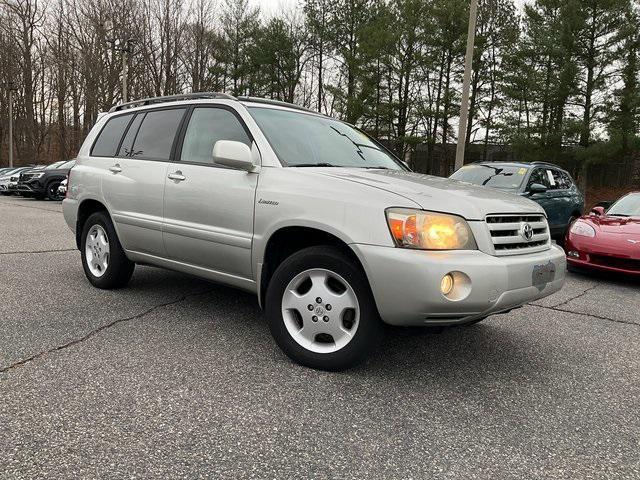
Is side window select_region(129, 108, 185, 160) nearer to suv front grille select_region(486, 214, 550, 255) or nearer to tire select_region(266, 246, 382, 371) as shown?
tire select_region(266, 246, 382, 371)

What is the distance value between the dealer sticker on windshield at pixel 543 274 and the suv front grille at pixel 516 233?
4.7 inches

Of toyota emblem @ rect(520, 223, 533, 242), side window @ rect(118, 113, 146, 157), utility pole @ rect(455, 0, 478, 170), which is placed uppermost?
utility pole @ rect(455, 0, 478, 170)

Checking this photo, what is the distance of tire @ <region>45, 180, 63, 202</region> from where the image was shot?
17.8 meters

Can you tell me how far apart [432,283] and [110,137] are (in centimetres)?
365

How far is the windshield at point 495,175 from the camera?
28.7ft

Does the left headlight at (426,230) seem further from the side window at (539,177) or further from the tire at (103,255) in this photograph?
the side window at (539,177)

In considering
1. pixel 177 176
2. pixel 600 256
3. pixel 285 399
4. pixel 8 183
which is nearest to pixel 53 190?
pixel 8 183

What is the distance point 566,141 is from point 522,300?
23351 millimetres

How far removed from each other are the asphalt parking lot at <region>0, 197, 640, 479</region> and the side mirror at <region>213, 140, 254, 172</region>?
48.9 inches

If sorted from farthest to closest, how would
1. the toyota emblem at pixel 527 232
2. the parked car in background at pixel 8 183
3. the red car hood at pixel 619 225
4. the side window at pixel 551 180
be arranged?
1. the parked car in background at pixel 8 183
2. the side window at pixel 551 180
3. the red car hood at pixel 619 225
4. the toyota emblem at pixel 527 232

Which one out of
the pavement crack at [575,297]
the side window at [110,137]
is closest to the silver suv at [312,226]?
the side window at [110,137]

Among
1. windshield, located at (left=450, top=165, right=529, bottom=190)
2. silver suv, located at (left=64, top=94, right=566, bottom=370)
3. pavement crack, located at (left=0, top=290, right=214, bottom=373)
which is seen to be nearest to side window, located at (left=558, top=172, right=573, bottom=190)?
windshield, located at (left=450, top=165, right=529, bottom=190)

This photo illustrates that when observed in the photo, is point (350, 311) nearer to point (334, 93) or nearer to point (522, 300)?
point (522, 300)

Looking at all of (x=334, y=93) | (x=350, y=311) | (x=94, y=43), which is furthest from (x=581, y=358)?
(x=94, y=43)
